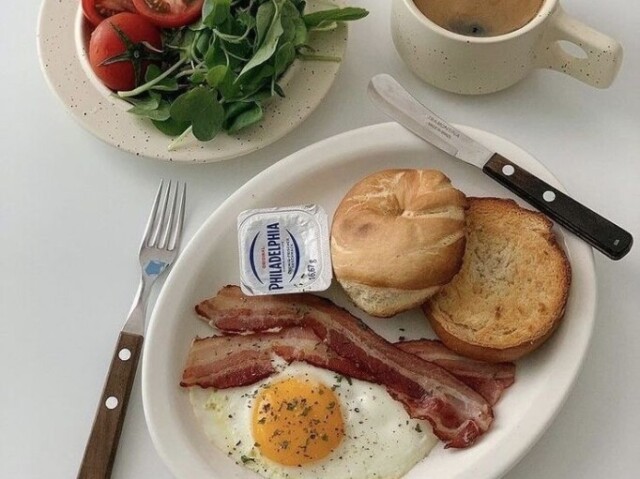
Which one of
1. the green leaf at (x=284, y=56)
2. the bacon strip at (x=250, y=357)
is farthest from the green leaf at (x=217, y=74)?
the bacon strip at (x=250, y=357)

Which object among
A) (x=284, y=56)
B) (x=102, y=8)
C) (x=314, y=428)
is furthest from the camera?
(x=102, y=8)

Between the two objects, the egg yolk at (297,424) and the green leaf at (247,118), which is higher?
the green leaf at (247,118)

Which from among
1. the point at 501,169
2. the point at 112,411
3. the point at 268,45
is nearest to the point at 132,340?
the point at 112,411

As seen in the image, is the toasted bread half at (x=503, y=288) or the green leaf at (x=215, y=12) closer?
the toasted bread half at (x=503, y=288)

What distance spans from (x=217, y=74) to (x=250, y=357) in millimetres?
528

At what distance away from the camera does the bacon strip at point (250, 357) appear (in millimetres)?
1447

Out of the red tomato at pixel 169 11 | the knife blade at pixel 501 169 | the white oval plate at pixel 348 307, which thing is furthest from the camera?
the red tomato at pixel 169 11

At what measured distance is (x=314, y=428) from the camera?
54.6 inches

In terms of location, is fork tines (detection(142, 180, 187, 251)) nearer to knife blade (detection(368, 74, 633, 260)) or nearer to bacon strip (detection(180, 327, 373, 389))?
bacon strip (detection(180, 327, 373, 389))

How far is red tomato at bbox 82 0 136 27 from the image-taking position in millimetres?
1685

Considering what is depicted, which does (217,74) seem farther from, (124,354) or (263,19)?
(124,354)

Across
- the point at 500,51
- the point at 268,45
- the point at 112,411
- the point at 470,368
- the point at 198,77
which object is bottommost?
the point at 112,411

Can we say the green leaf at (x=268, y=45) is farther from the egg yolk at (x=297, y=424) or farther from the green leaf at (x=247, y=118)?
the egg yolk at (x=297, y=424)

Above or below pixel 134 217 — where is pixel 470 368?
above
